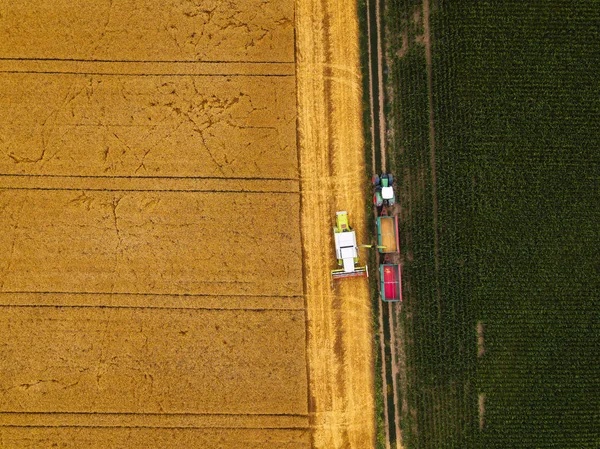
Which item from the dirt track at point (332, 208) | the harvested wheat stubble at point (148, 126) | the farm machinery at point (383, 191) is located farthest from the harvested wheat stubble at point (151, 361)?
the harvested wheat stubble at point (148, 126)

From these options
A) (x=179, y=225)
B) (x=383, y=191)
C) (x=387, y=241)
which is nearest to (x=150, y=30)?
(x=179, y=225)

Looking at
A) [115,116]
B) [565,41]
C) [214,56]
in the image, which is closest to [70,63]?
[115,116]

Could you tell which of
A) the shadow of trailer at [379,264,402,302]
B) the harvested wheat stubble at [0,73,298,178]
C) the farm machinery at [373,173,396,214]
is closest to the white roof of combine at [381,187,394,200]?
the farm machinery at [373,173,396,214]

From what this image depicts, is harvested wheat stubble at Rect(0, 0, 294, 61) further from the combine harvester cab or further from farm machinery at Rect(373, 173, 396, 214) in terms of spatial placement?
the combine harvester cab

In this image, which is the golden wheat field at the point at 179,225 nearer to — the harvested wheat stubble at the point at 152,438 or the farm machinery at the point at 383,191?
the harvested wheat stubble at the point at 152,438

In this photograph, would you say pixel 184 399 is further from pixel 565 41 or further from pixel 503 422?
pixel 565 41
